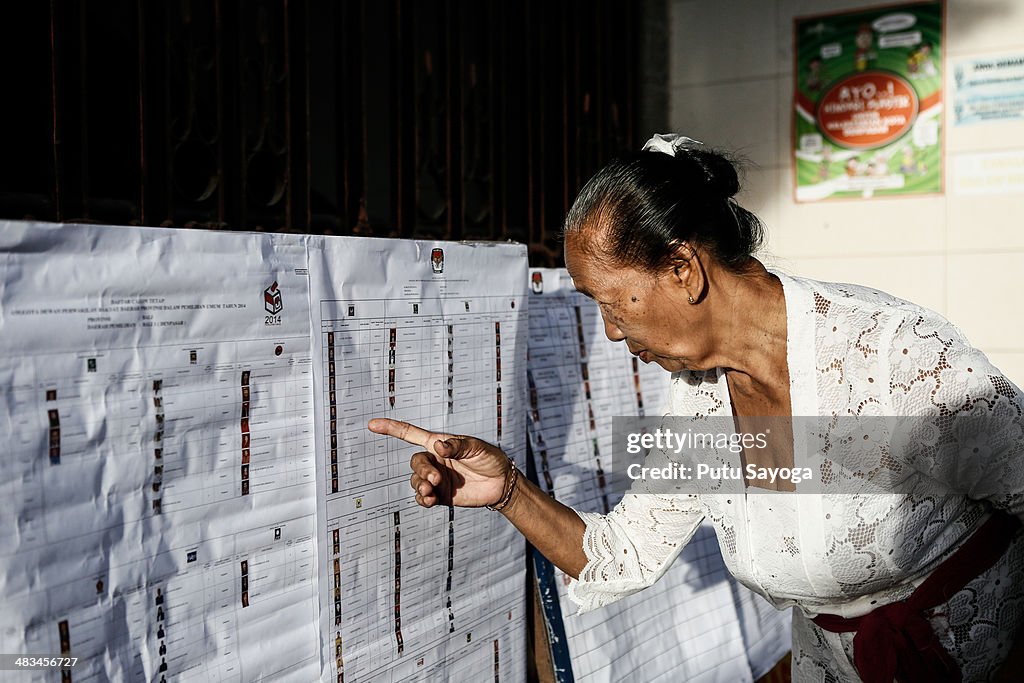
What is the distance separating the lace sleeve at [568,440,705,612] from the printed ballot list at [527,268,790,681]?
0.21 metres

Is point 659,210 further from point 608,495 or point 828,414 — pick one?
point 608,495

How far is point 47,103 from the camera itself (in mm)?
1363

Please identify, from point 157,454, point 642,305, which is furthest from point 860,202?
point 157,454

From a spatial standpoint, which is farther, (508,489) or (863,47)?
(863,47)

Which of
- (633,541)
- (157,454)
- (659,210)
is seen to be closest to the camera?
(157,454)

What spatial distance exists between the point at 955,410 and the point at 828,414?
0.17 metres

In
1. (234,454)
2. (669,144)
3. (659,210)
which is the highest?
(669,144)

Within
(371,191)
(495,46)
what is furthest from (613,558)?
(495,46)

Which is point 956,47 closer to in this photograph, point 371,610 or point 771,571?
point 771,571

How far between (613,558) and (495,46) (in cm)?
141

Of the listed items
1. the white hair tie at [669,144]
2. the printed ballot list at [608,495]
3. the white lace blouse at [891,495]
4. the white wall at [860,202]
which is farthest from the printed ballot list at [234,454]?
the white wall at [860,202]

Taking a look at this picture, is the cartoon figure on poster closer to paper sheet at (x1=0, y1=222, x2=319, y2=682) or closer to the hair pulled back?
the hair pulled back

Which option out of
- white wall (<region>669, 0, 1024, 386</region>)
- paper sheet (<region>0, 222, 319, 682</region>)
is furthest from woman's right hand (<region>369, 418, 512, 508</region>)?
white wall (<region>669, 0, 1024, 386</region>)

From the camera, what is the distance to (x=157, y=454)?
3.47 feet
